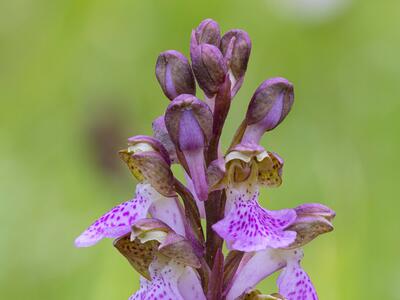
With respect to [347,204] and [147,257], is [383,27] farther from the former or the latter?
[147,257]

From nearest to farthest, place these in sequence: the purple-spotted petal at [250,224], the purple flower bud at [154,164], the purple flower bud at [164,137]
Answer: the purple-spotted petal at [250,224] → the purple flower bud at [154,164] → the purple flower bud at [164,137]

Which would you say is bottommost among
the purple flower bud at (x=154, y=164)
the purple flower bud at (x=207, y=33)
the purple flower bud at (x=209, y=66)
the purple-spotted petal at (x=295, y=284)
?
the purple-spotted petal at (x=295, y=284)

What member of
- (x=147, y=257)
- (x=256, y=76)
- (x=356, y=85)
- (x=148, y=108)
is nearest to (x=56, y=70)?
(x=148, y=108)

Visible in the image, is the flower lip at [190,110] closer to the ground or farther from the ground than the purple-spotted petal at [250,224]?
farther from the ground

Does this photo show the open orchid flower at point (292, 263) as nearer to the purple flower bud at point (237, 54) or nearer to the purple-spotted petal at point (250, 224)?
the purple-spotted petal at point (250, 224)

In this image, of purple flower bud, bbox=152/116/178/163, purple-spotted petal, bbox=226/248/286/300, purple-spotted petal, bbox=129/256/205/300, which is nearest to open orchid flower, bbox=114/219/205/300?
purple-spotted petal, bbox=129/256/205/300

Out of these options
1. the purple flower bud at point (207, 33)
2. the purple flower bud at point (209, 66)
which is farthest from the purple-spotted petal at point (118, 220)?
the purple flower bud at point (207, 33)

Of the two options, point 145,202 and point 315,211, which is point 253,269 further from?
point 145,202

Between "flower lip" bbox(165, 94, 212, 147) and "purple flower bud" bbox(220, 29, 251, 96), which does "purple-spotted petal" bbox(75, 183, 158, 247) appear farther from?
"purple flower bud" bbox(220, 29, 251, 96)
